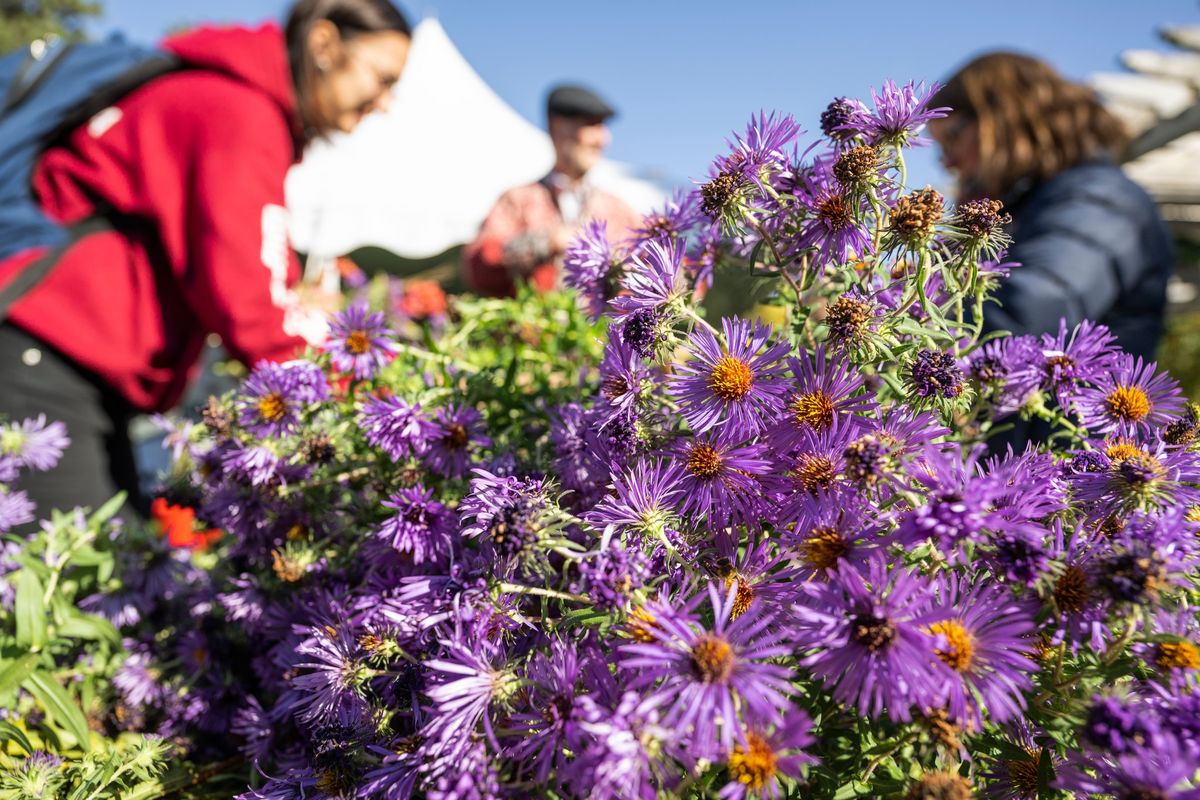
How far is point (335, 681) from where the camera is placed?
0.61 meters

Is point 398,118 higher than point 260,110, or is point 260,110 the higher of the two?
point 260,110

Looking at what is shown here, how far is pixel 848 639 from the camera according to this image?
466 millimetres

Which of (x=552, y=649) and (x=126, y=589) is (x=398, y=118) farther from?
(x=552, y=649)

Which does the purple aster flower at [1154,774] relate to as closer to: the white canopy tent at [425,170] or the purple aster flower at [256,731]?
the purple aster flower at [256,731]

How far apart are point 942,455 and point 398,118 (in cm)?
730

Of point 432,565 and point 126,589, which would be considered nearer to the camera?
point 432,565

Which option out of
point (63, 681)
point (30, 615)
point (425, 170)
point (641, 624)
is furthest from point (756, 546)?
point (425, 170)

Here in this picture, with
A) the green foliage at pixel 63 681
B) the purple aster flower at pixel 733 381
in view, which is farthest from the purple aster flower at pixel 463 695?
the green foliage at pixel 63 681

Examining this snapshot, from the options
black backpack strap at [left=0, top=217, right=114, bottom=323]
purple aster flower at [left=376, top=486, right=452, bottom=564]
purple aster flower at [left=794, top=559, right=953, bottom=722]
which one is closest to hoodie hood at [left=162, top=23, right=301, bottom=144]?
black backpack strap at [left=0, top=217, right=114, bottom=323]

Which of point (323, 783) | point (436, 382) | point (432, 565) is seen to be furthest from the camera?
point (436, 382)

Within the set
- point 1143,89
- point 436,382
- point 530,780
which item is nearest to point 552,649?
point 530,780

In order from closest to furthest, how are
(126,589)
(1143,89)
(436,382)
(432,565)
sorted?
(432,565) < (436,382) < (126,589) < (1143,89)

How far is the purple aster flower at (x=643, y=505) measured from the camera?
0.56 meters

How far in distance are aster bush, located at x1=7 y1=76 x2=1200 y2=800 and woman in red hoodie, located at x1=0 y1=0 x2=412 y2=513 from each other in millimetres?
774
